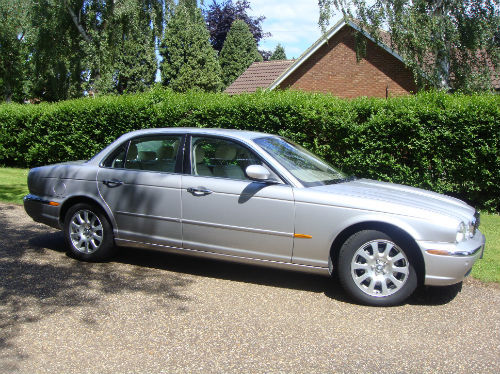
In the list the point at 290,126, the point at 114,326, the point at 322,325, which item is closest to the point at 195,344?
the point at 114,326

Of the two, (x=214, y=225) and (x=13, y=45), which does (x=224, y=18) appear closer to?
(x=13, y=45)

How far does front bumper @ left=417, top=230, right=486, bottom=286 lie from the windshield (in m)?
1.30

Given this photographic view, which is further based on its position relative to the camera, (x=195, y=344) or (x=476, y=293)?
(x=476, y=293)

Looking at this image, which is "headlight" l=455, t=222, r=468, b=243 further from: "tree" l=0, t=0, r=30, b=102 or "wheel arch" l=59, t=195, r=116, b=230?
"tree" l=0, t=0, r=30, b=102

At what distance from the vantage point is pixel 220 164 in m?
5.56

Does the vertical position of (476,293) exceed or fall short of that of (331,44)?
it falls short

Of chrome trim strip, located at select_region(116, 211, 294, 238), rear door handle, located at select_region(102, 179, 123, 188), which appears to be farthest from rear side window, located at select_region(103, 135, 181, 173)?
chrome trim strip, located at select_region(116, 211, 294, 238)

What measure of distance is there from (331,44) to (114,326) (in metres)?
19.1

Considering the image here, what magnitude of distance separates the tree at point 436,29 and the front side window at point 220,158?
10219mm

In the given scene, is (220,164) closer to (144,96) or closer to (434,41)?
Answer: (144,96)

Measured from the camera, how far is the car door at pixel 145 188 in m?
5.58

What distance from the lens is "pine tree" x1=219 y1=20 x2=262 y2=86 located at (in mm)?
40094

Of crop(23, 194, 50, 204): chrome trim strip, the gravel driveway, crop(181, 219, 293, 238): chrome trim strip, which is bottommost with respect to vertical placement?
the gravel driveway

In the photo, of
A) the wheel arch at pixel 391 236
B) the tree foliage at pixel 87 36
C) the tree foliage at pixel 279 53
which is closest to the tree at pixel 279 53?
the tree foliage at pixel 279 53
